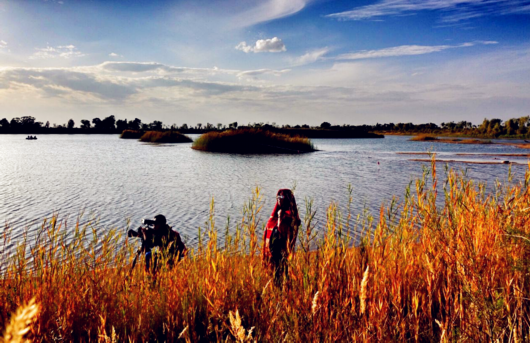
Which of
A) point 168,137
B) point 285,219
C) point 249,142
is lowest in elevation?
point 285,219

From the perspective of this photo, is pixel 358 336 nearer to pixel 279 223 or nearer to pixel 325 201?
pixel 279 223

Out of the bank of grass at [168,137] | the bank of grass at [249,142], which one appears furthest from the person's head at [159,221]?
the bank of grass at [168,137]

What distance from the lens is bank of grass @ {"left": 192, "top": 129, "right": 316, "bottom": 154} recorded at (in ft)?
141

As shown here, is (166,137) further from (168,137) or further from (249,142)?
(249,142)

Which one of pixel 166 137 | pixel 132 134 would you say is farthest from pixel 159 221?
pixel 132 134

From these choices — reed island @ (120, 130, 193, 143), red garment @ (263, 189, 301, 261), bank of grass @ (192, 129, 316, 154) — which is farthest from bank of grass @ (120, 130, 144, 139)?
red garment @ (263, 189, 301, 261)

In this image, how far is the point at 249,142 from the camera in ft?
142

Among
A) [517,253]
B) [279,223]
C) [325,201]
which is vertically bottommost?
[325,201]

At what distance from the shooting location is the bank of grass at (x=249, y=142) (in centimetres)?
4303

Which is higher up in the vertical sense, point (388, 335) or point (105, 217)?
point (388, 335)

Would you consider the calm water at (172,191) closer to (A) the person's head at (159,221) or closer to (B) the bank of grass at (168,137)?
(A) the person's head at (159,221)

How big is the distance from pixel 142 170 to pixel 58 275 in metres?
21.9

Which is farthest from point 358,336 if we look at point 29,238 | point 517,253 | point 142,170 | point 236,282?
point 142,170

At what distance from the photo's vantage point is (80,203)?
554 inches
